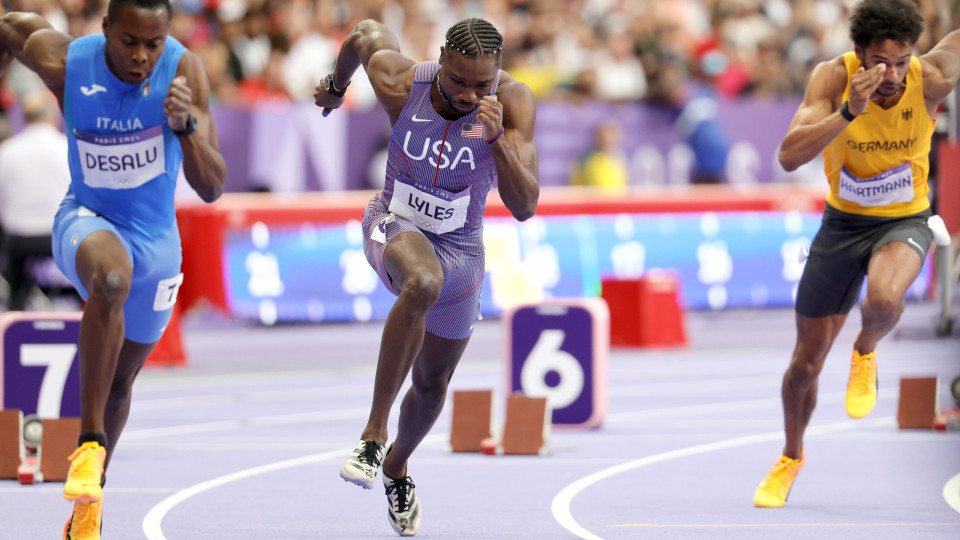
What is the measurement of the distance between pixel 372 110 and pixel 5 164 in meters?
4.94

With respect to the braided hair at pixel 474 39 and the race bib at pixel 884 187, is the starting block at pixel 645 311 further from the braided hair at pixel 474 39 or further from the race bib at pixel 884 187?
the braided hair at pixel 474 39

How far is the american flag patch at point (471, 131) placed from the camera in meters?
6.52

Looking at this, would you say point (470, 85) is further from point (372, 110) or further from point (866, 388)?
point (372, 110)

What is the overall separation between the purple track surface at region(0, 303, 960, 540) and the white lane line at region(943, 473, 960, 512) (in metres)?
0.03

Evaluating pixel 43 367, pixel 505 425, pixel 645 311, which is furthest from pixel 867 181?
pixel 645 311

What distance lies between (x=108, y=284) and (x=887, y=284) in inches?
142

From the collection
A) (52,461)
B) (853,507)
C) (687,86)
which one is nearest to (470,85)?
(853,507)

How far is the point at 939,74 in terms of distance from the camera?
286 inches

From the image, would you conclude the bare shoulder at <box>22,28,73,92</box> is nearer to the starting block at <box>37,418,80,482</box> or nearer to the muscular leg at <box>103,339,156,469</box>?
the muscular leg at <box>103,339,156,469</box>

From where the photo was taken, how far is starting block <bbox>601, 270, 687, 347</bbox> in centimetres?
1578

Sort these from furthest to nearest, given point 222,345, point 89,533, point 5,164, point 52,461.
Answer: point 222,345 → point 5,164 → point 52,461 → point 89,533

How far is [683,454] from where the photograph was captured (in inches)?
376

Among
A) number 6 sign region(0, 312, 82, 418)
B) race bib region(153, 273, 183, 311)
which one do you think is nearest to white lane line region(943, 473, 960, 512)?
race bib region(153, 273, 183, 311)

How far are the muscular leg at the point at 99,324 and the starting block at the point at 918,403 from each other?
20.2 ft
